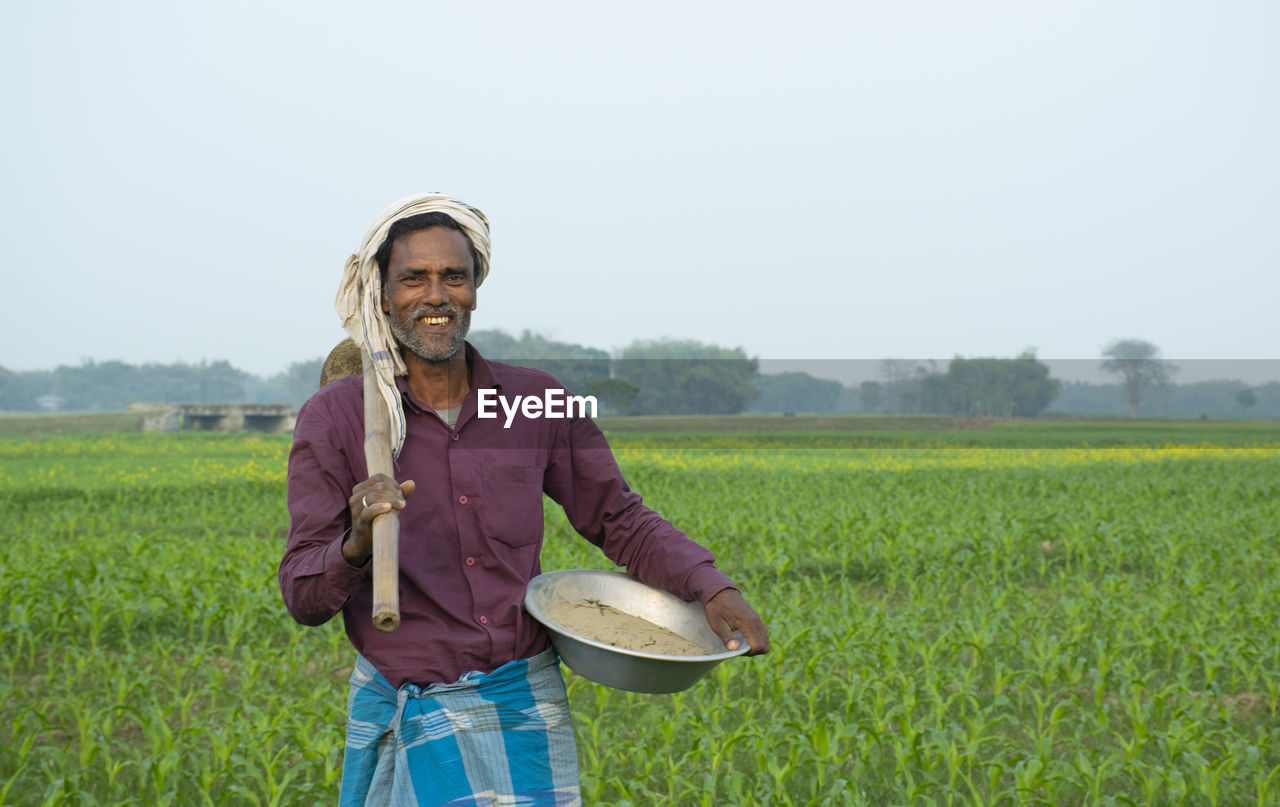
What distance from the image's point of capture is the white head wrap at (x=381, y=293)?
1847 mm

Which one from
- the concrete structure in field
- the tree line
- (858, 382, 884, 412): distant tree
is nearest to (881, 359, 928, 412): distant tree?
the tree line

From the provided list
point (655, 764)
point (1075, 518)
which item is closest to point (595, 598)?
point (655, 764)

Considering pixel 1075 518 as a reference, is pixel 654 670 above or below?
above

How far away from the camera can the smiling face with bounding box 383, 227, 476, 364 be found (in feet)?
6.14

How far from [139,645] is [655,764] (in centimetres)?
367

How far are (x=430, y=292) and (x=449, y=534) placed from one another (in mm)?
459

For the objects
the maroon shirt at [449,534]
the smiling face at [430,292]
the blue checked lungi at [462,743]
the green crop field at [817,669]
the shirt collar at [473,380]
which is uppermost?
the smiling face at [430,292]

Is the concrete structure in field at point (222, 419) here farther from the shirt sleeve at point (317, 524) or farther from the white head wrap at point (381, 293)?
the shirt sleeve at point (317, 524)

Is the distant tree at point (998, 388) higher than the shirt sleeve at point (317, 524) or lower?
higher

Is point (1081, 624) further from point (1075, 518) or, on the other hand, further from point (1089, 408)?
point (1089, 408)

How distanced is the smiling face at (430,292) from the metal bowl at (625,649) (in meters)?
0.51

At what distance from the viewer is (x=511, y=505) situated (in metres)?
1.94

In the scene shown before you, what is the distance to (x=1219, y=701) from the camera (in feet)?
15.2

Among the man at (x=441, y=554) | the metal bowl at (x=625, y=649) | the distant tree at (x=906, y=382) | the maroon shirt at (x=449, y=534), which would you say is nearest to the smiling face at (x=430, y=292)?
the man at (x=441, y=554)
